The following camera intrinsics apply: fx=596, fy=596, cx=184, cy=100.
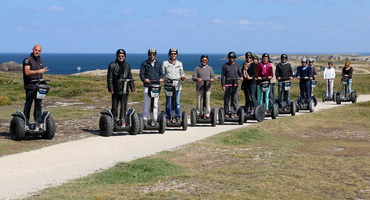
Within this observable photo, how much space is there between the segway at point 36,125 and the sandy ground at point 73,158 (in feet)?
3.06

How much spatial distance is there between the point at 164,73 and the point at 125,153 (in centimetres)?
505

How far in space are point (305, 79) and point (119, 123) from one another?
11813 millimetres

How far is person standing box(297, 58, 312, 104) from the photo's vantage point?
87.4 feet

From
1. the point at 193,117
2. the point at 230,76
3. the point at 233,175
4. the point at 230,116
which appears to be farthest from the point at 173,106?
the point at 233,175

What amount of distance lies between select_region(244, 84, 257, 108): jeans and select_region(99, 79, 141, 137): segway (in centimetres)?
613

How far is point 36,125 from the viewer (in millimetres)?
16203

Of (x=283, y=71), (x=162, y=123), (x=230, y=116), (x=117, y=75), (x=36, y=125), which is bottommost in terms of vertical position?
(x=230, y=116)

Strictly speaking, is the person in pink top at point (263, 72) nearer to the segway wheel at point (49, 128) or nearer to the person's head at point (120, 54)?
the person's head at point (120, 54)

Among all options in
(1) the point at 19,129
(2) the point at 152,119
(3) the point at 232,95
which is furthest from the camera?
(3) the point at 232,95

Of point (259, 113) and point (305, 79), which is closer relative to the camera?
point (259, 113)

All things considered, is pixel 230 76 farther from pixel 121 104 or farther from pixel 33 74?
pixel 33 74

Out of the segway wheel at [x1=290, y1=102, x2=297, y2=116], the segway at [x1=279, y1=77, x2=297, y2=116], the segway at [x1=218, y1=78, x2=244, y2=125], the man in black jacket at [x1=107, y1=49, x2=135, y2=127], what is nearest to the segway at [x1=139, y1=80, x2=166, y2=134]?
the man in black jacket at [x1=107, y1=49, x2=135, y2=127]

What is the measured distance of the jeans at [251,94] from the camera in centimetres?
2236

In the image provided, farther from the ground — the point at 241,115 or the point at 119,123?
the point at 119,123
